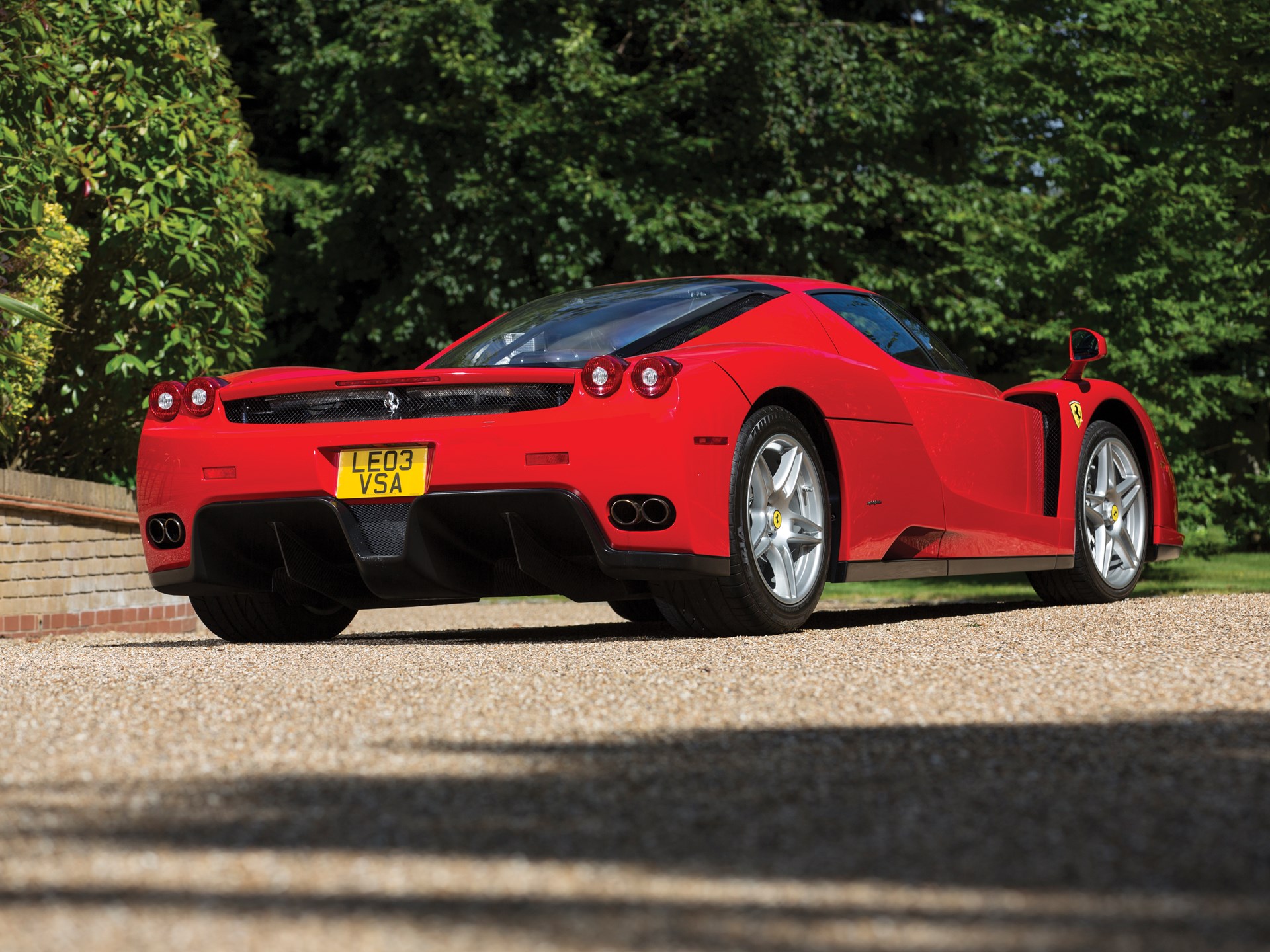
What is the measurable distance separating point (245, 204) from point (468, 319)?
6712mm

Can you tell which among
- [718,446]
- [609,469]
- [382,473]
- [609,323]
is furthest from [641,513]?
[609,323]

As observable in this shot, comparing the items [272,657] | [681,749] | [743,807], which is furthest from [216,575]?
[743,807]

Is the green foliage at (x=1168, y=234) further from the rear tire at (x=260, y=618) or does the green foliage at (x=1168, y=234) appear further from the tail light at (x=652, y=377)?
the tail light at (x=652, y=377)

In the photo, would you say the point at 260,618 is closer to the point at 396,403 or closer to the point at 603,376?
the point at 396,403

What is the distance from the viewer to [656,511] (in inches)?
206

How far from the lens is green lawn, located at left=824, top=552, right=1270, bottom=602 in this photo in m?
12.5

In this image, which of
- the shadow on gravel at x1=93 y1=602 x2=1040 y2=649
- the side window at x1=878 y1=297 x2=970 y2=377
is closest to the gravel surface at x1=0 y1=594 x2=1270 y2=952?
the shadow on gravel at x1=93 y1=602 x2=1040 y2=649

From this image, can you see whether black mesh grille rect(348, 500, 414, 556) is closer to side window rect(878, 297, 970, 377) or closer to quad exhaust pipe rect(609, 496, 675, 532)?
quad exhaust pipe rect(609, 496, 675, 532)

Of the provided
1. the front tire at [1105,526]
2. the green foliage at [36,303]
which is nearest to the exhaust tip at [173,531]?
the green foliage at [36,303]

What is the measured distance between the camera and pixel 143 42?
10922mm

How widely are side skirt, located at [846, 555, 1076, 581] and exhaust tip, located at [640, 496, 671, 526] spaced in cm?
95

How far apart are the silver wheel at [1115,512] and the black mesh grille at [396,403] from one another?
317cm

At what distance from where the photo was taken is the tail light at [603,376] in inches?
206

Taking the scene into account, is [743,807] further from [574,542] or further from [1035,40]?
[1035,40]
